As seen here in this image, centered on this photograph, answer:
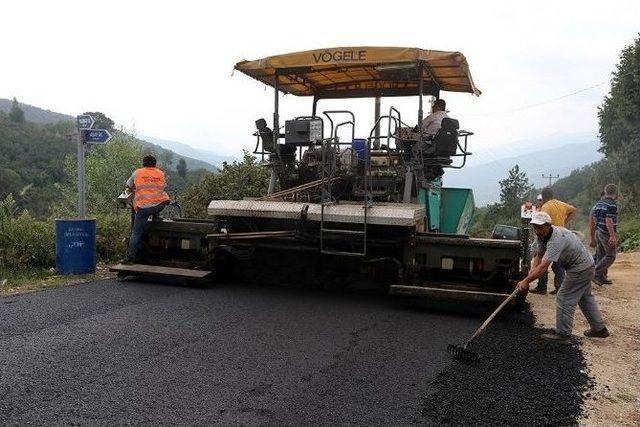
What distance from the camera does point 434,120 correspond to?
6527mm

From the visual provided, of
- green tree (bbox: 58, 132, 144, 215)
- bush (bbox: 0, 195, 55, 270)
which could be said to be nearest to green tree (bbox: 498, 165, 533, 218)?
green tree (bbox: 58, 132, 144, 215)

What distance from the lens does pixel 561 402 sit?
10.7 feet

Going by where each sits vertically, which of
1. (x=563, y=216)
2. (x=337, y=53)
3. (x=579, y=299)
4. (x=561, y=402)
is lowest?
(x=561, y=402)

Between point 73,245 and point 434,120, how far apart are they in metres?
4.64

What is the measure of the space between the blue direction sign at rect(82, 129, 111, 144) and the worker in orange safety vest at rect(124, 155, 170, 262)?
854mm

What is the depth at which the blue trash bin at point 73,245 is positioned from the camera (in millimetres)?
6805

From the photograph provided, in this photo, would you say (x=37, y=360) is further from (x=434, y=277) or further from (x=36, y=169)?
(x=36, y=169)

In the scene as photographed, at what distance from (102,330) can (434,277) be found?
10.4ft

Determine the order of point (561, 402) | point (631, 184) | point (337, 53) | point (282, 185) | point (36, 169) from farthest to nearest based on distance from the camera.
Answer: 1. point (36, 169)
2. point (631, 184)
3. point (282, 185)
4. point (337, 53)
5. point (561, 402)

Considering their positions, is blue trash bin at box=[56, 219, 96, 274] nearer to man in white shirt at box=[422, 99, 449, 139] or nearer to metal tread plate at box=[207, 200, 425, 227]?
metal tread plate at box=[207, 200, 425, 227]

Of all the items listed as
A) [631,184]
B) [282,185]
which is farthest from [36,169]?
[282,185]

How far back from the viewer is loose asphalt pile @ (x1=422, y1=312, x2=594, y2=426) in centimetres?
302

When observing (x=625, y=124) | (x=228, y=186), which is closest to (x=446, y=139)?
(x=228, y=186)

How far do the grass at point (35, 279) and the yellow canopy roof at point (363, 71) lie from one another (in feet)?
10.2
